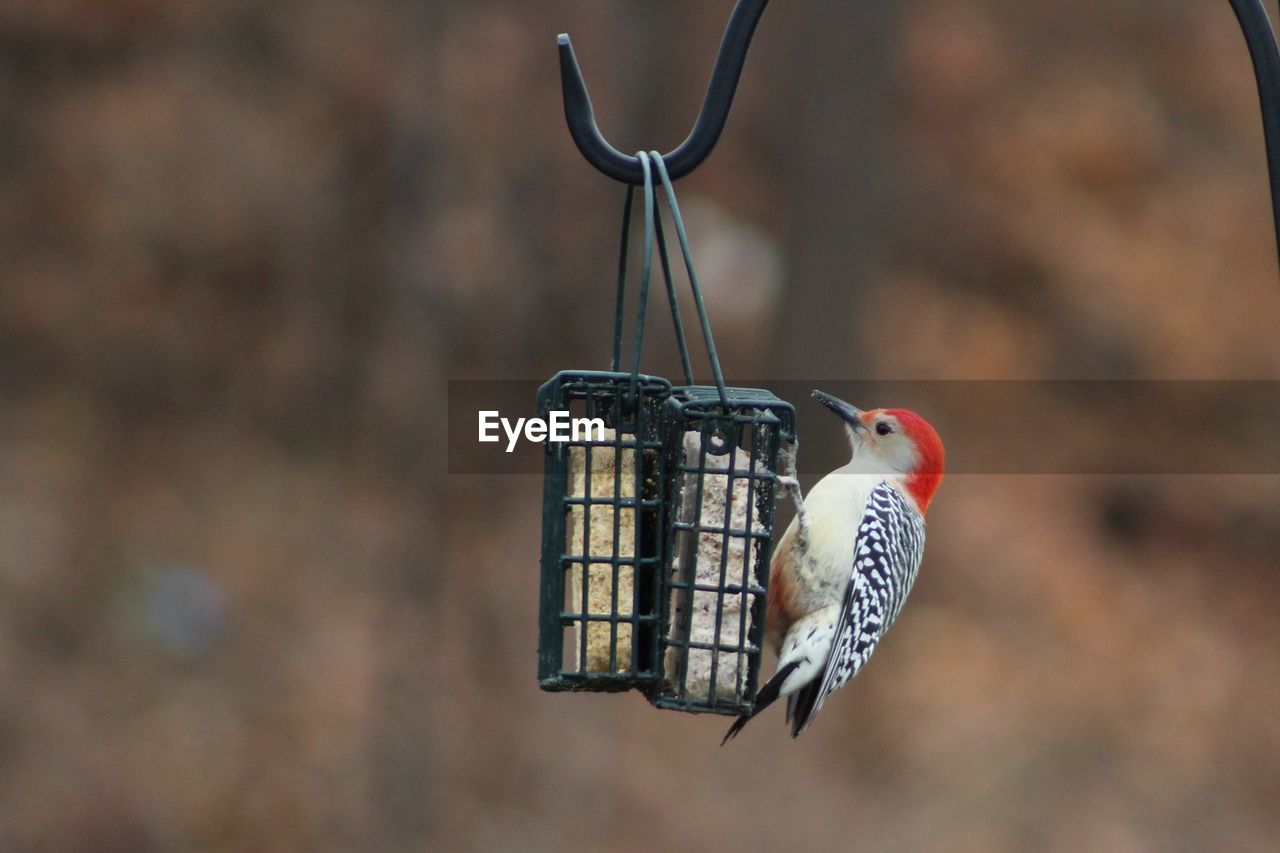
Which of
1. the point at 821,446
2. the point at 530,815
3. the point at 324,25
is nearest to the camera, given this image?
the point at 821,446

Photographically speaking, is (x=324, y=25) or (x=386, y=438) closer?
(x=386, y=438)

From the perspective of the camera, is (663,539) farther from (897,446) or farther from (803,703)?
(897,446)

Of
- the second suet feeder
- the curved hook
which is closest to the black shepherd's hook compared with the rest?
the curved hook

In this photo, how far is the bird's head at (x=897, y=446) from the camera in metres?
5.27

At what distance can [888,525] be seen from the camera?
5016 millimetres

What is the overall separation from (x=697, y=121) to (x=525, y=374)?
946 centimetres

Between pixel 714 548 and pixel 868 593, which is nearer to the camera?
pixel 714 548

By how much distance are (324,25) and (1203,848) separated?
11.5m

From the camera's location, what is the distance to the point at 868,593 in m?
4.88

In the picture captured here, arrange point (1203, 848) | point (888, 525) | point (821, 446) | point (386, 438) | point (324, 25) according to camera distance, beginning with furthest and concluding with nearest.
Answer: point (324, 25), point (386, 438), point (1203, 848), point (821, 446), point (888, 525)

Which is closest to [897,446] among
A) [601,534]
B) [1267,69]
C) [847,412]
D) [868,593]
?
[847,412]

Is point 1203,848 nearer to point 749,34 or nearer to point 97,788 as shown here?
point 97,788

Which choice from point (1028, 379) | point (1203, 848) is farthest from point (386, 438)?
point (1203, 848)

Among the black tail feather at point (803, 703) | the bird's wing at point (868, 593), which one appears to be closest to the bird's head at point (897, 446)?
the bird's wing at point (868, 593)
